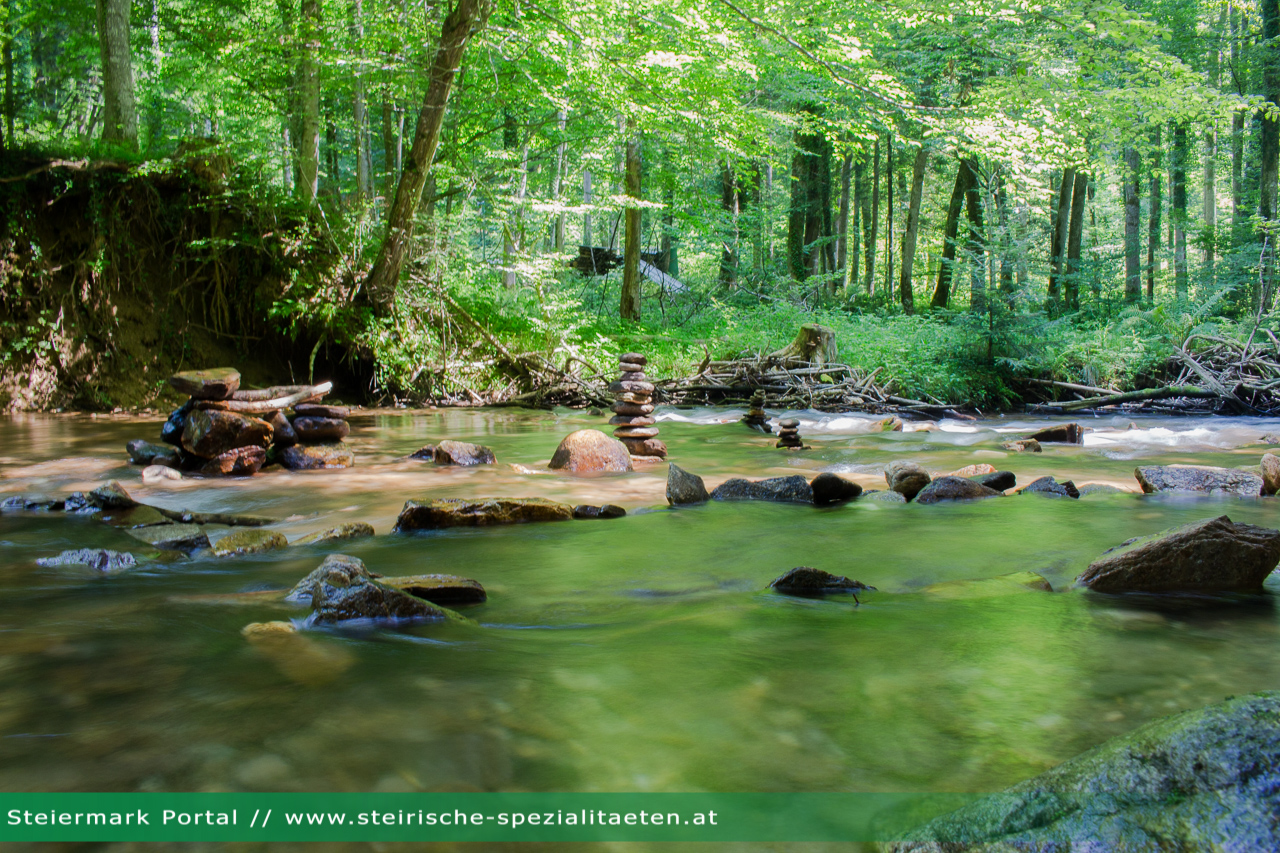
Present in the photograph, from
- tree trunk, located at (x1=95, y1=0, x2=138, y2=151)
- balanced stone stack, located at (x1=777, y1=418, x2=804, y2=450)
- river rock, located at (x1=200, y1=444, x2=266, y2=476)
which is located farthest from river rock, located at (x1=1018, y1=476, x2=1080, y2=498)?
tree trunk, located at (x1=95, y1=0, x2=138, y2=151)

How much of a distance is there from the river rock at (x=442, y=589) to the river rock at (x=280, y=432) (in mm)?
4728

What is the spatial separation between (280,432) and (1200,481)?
25.9ft

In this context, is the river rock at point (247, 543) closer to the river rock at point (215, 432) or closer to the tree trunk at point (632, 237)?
the river rock at point (215, 432)

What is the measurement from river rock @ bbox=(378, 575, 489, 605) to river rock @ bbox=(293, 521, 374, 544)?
1.40 metres

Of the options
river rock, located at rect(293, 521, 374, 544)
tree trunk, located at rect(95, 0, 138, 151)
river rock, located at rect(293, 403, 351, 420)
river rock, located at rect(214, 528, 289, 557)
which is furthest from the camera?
tree trunk, located at rect(95, 0, 138, 151)

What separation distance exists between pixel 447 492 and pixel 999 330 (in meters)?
10.0

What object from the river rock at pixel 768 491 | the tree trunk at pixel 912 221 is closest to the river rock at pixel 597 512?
the river rock at pixel 768 491

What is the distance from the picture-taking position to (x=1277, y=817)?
1311 millimetres

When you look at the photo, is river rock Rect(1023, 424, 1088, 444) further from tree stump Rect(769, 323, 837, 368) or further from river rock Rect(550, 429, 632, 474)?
river rock Rect(550, 429, 632, 474)

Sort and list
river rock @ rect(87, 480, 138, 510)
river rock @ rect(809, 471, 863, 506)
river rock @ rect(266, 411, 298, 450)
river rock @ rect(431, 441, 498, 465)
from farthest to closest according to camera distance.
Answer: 1. river rock @ rect(431, 441, 498, 465)
2. river rock @ rect(266, 411, 298, 450)
3. river rock @ rect(809, 471, 863, 506)
4. river rock @ rect(87, 480, 138, 510)

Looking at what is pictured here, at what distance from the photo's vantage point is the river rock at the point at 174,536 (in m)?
4.12

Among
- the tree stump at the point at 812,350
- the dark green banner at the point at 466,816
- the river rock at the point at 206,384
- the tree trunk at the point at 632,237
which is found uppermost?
the tree trunk at the point at 632,237

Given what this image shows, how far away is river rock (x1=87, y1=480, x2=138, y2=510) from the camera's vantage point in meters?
5.02

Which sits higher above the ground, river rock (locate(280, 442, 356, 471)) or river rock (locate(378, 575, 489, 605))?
river rock (locate(378, 575, 489, 605))
